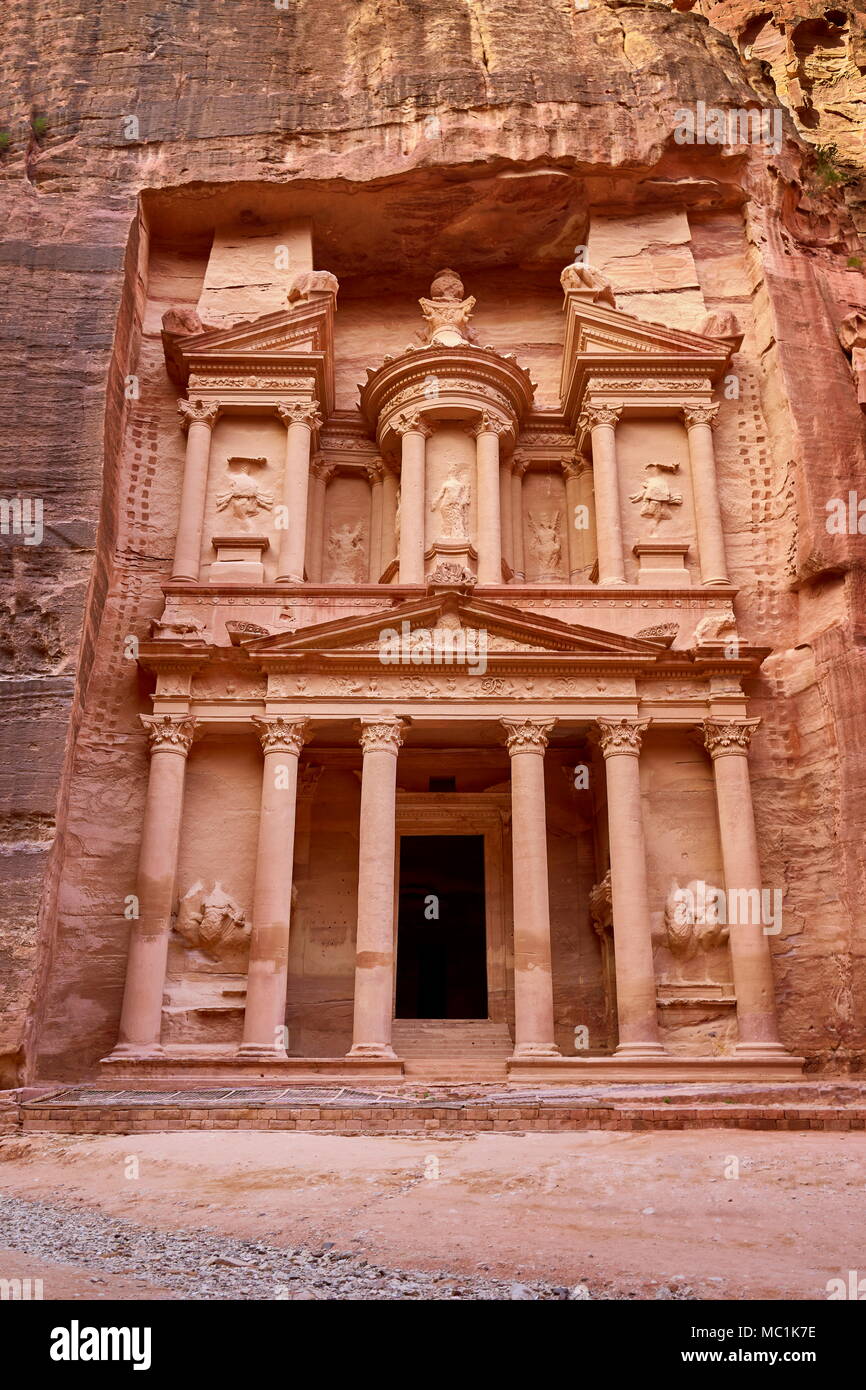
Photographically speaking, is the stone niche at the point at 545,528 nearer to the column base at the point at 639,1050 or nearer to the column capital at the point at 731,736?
the column capital at the point at 731,736

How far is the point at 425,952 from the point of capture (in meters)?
23.4

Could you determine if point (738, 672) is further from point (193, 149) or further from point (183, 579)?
point (193, 149)

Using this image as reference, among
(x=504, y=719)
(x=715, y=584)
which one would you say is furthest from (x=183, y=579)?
(x=715, y=584)

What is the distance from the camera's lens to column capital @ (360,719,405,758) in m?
16.3

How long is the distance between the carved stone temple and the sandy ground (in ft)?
16.6

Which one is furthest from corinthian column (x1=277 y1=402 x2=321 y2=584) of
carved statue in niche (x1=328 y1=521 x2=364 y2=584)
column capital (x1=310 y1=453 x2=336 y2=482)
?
carved statue in niche (x1=328 y1=521 x2=364 y2=584)

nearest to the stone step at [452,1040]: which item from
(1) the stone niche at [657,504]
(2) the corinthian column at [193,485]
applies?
(1) the stone niche at [657,504]

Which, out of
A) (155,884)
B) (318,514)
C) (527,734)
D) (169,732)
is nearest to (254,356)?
(318,514)

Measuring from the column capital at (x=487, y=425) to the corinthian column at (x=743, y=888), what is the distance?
Answer: 6.87 metres

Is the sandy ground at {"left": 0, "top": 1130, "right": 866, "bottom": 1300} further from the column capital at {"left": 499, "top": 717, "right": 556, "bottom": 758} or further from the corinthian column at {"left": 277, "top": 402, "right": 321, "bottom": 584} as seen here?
the corinthian column at {"left": 277, "top": 402, "right": 321, "bottom": 584}

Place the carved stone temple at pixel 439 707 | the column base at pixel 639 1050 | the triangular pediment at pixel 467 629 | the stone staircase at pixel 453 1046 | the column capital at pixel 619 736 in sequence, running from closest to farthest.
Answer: the column base at pixel 639 1050
the stone staircase at pixel 453 1046
the carved stone temple at pixel 439 707
the column capital at pixel 619 736
the triangular pediment at pixel 467 629

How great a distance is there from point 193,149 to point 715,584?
1315cm

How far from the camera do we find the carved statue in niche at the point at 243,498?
18.7 meters

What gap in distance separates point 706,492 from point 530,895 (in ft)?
26.2
